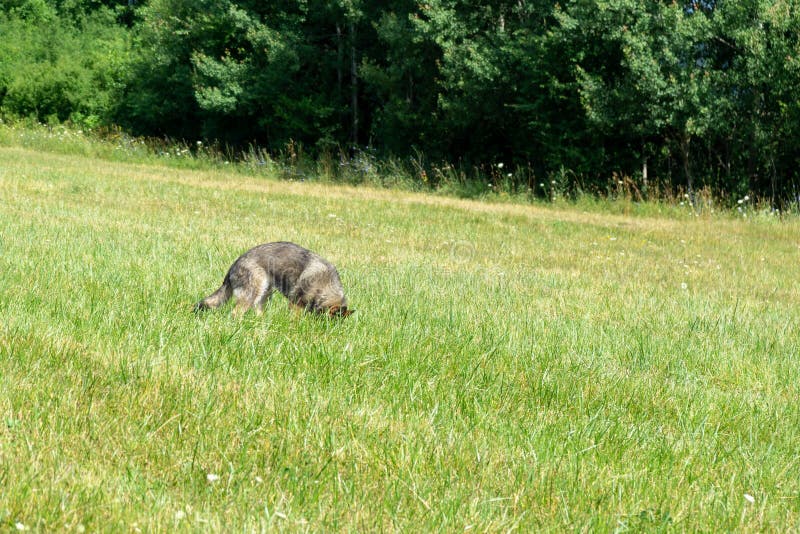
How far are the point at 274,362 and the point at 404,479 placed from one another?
58.2 inches

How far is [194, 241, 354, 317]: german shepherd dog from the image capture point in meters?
5.31

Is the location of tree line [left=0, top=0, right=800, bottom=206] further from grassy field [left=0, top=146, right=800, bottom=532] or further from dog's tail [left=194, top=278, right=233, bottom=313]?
dog's tail [left=194, top=278, right=233, bottom=313]

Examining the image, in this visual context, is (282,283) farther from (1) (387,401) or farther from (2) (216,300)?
(1) (387,401)

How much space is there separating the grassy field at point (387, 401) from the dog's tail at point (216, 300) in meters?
0.13

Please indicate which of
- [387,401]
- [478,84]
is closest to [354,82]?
[478,84]

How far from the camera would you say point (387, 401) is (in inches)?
153

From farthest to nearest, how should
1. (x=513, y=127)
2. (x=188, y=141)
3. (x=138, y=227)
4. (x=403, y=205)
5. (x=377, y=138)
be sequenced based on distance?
(x=188, y=141), (x=377, y=138), (x=513, y=127), (x=403, y=205), (x=138, y=227)

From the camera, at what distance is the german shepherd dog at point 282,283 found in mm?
5309

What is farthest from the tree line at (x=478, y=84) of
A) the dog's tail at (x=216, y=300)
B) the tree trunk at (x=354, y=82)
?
the dog's tail at (x=216, y=300)

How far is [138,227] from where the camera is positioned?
9.55m

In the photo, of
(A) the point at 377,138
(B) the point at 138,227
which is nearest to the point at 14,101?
(A) the point at 377,138

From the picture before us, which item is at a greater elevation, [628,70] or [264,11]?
[264,11]

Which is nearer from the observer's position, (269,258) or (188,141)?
(269,258)

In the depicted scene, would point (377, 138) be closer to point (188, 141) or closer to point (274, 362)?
point (188, 141)
